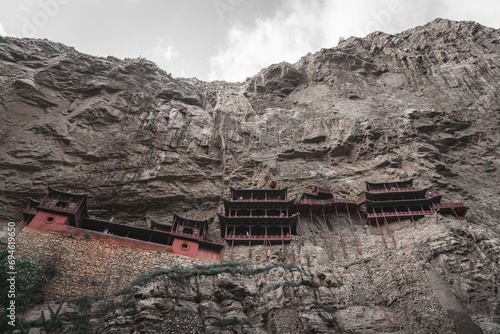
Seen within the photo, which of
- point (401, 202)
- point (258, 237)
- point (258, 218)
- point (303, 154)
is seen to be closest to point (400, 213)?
point (401, 202)

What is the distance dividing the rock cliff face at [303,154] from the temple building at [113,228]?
4.30 metres

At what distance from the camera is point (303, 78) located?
50.0 metres

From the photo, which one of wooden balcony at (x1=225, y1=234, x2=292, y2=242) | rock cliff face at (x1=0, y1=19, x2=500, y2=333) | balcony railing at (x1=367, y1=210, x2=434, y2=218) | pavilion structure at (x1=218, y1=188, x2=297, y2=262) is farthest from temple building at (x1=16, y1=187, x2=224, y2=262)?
balcony railing at (x1=367, y1=210, x2=434, y2=218)

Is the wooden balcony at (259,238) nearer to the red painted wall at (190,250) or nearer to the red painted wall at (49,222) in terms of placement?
the red painted wall at (190,250)

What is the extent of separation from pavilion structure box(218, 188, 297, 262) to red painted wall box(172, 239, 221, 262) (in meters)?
1.54

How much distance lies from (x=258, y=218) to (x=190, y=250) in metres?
6.64

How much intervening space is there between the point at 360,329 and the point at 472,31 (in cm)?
5001

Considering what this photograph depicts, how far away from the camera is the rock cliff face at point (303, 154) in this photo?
17078 millimetres

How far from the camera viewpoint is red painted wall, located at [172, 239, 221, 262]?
23.6 meters

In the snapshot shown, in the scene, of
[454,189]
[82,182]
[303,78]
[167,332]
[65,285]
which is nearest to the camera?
[167,332]

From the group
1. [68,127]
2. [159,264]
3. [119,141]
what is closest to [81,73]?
[68,127]

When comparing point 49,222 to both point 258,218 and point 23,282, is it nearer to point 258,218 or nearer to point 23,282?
point 23,282

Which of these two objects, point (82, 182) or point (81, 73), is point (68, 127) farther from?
point (81, 73)

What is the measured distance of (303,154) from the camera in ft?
119
